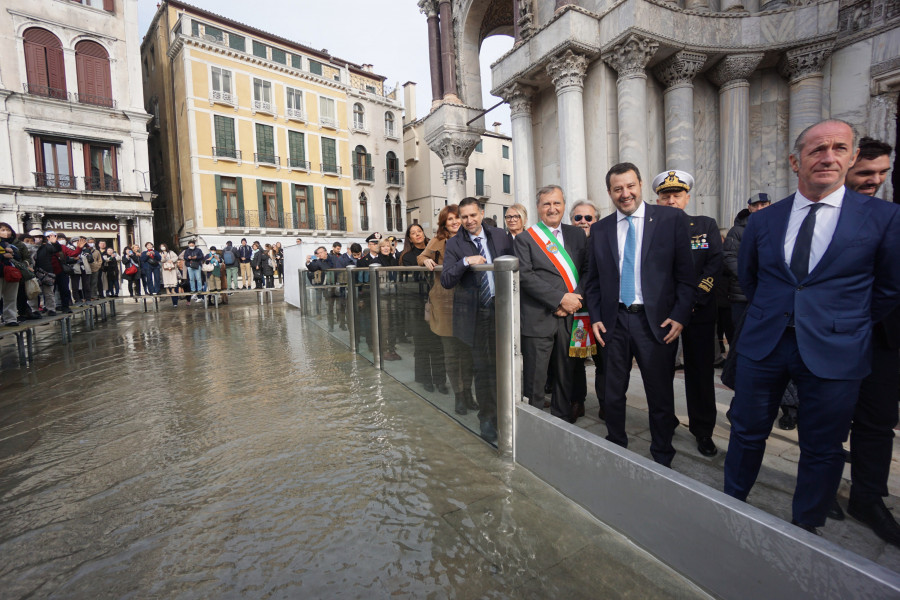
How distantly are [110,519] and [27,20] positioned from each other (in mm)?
29141

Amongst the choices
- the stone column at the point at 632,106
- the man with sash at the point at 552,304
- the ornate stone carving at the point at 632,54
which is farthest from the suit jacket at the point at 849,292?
the ornate stone carving at the point at 632,54

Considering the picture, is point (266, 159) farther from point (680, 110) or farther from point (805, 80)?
point (805, 80)

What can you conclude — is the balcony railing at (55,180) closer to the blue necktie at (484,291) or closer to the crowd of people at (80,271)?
the crowd of people at (80,271)

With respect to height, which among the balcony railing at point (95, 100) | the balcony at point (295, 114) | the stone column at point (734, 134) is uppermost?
the balcony at point (295, 114)

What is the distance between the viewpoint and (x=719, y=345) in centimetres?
505

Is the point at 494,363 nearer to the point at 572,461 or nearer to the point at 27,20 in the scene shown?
the point at 572,461

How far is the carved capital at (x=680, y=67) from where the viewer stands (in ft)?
23.3

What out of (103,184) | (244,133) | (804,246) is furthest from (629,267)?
(244,133)

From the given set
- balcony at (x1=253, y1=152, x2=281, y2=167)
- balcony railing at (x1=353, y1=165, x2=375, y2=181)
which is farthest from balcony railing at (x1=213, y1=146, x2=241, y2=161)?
balcony railing at (x1=353, y1=165, x2=375, y2=181)

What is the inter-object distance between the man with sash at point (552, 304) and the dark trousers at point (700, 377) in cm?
66

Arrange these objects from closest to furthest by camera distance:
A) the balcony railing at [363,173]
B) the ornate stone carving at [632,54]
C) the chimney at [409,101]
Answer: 1. the ornate stone carving at [632,54]
2. the balcony railing at [363,173]
3. the chimney at [409,101]

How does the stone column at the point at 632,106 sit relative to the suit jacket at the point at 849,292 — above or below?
A: above

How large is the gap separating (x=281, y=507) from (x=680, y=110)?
8076mm

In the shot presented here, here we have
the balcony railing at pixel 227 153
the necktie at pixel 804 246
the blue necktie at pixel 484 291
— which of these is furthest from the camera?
the balcony railing at pixel 227 153
